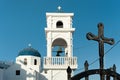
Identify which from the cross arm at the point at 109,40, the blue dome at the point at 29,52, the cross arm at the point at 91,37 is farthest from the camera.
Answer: the blue dome at the point at 29,52

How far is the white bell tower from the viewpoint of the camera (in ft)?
145

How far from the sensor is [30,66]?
56719mm

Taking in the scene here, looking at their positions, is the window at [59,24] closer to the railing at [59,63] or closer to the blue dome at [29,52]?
the railing at [59,63]

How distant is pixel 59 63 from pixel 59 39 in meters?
3.00

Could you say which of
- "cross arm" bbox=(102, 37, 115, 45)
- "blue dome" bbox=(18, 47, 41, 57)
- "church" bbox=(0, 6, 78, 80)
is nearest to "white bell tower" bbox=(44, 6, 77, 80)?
"church" bbox=(0, 6, 78, 80)

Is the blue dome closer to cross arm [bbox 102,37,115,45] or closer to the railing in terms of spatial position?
the railing

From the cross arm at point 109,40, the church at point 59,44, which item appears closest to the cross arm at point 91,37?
the cross arm at point 109,40

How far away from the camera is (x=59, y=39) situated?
152 ft

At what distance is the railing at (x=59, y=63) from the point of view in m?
43.8

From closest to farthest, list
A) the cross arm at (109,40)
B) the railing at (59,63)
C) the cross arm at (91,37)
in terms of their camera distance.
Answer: the cross arm at (91,37) → the cross arm at (109,40) → the railing at (59,63)

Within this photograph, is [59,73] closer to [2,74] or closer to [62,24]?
[62,24]

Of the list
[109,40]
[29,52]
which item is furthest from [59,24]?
[109,40]

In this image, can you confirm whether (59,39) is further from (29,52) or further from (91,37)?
(91,37)

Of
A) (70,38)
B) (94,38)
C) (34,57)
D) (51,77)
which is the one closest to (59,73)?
(51,77)
